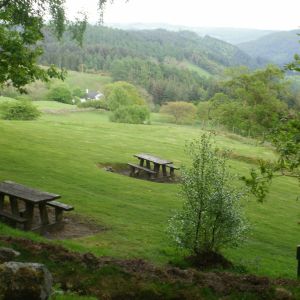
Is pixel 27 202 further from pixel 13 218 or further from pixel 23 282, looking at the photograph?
pixel 23 282

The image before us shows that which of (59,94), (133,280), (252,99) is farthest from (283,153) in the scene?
(59,94)

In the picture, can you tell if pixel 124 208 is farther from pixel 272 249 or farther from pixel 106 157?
pixel 106 157

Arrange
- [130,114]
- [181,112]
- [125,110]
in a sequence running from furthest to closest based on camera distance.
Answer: [181,112], [130,114], [125,110]

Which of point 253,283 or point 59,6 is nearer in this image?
point 253,283

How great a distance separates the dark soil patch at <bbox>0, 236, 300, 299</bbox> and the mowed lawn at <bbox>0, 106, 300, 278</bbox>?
2108 mm

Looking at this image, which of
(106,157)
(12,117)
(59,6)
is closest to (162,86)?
(12,117)

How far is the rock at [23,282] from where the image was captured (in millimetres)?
6871

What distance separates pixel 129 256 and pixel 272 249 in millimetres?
6904

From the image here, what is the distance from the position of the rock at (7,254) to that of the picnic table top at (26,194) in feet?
12.1

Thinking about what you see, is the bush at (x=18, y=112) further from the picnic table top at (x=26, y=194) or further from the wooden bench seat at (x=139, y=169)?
the picnic table top at (x=26, y=194)

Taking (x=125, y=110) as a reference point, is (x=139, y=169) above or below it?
above

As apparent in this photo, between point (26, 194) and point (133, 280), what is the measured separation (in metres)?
6.15

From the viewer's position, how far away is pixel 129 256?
43.4 ft

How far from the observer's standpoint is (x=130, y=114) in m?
101
